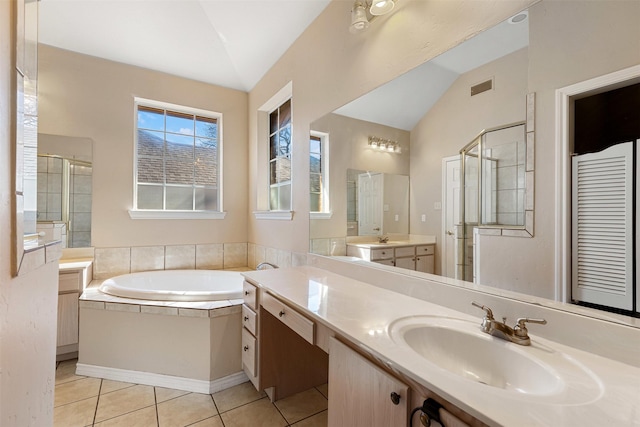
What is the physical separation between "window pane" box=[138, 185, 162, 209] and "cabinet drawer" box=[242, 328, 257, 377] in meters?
1.85

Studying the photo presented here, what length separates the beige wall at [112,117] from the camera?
2.61m

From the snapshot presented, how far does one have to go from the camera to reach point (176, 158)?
316 cm

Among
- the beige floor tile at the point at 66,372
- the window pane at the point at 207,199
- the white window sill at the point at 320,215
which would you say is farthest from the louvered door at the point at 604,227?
the window pane at the point at 207,199

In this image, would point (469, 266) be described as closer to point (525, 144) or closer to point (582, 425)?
point (525, 144)

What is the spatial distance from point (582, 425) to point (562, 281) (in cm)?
51

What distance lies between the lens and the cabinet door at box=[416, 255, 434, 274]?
1336 millimetres

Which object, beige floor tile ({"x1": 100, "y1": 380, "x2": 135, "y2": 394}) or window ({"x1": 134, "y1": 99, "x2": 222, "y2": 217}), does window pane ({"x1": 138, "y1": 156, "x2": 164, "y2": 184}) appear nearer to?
window ({"x1": 134, "y1": 99, "x2": 222, "y2": 217})

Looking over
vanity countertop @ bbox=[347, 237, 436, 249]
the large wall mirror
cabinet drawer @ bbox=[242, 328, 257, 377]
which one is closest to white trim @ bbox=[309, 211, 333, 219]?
vanity countertop @ bbox=[347, 237, 436, 249]

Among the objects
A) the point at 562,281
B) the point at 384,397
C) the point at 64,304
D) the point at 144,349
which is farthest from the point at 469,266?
the point at 64,304

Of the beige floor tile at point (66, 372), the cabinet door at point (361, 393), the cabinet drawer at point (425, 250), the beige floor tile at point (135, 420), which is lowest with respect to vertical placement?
the beige floor tile at point (135, 420)

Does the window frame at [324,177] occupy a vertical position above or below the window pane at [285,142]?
below

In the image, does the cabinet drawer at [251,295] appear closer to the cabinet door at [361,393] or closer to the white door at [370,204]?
the white door at [370,204]

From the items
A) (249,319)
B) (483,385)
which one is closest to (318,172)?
(249,319)

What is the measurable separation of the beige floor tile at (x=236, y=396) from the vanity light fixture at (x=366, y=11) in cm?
236
